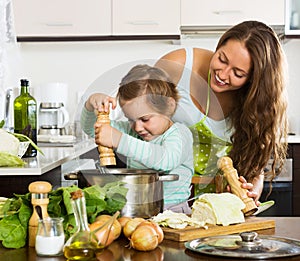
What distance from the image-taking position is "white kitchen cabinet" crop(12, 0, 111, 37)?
4375 mm

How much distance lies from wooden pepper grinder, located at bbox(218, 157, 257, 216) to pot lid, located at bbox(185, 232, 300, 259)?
0.63 feet

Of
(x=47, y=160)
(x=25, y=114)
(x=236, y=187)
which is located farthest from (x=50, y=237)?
(x=25, y=114)

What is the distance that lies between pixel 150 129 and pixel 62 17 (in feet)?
9.60

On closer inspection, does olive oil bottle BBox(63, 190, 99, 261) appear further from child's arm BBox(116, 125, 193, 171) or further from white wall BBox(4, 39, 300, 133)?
white wall BBox(4, 39, 300, 133)

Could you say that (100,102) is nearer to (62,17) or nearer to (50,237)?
(50,237)

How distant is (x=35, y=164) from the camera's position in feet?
9.29

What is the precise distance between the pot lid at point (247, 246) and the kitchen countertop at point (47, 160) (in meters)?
1.25

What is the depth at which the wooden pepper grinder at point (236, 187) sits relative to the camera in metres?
1.62

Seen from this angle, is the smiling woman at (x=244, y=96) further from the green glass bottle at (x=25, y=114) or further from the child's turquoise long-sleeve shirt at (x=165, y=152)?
the green glass bottle at (x=25, y=114)

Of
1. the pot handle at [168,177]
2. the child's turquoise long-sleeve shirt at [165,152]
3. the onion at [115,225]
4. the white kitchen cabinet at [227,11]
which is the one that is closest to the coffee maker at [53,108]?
the white kitchen cabinet at [227,11]

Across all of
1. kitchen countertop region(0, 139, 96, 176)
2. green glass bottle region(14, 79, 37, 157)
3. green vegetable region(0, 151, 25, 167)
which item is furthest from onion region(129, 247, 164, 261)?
green glass bottle region(14, 79, 37, 157)

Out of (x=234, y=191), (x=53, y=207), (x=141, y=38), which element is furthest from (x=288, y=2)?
(x=53, y=207)

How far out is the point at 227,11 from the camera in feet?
14.1

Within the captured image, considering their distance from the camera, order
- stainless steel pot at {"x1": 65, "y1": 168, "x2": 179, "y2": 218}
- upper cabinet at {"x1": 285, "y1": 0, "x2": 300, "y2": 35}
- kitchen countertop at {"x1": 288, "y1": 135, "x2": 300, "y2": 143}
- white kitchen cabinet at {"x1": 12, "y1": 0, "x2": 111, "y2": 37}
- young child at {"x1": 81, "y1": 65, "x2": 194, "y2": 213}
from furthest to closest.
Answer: white kitchen cabinet at {"x1": 12, "y1": 0, "x2": 111, "y2": 37}
upper cabinet at {"x1": 285, "y1": 0, "x2": 300, "y2": 35}
kitchen countertop at {"x1": 288, "y1": 135, "x2": 300, "y2": 143}
young child at {"x1": 81, "y1": 65, "x2": 194, "y2": 213}
stainless steel pot at {"x1": 65, "y1": 168, "x2": 179, "y2": 218}
